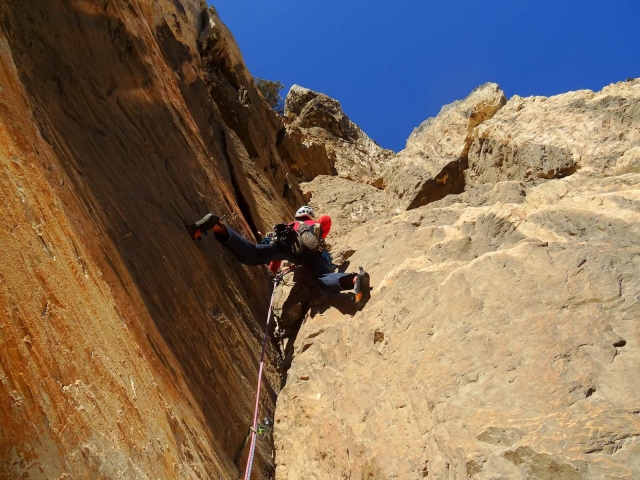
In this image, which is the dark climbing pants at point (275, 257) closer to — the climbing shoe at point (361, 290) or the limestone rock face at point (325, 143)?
the climbing shoe at point (361, 290)

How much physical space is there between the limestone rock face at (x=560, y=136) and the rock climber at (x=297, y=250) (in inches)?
158

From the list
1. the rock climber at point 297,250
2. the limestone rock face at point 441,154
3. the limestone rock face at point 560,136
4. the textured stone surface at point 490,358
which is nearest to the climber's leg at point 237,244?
the rock climber at point 297,250

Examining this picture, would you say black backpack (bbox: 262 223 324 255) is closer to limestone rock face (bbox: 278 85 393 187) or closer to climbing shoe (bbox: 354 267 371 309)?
climbing shoe (bbox: 354 267 371 309)

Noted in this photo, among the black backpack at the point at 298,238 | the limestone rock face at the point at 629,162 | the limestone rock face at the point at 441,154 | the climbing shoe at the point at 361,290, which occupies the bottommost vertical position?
the limestone rock face at the point at 629,162

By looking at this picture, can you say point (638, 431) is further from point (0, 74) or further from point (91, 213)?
point (0, 74)

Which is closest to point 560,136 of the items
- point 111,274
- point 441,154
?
point 441,154

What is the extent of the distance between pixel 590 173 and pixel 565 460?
5252mm

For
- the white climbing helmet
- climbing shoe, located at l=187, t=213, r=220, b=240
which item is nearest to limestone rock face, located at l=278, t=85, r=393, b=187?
the white climbing helmet

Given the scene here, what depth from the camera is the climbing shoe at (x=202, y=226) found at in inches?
249

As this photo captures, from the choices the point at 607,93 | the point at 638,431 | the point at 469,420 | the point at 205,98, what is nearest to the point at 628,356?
the point at 638,431

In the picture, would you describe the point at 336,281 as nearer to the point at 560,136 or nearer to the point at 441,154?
the point at 560,136

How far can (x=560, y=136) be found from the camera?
30.1 ft

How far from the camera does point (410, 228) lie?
7.55m

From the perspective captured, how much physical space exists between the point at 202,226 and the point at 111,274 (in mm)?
2125
